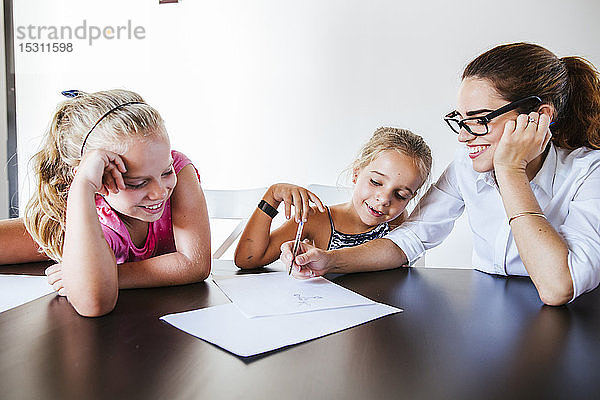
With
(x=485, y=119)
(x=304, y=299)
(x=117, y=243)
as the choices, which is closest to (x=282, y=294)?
(x=304, y=299)

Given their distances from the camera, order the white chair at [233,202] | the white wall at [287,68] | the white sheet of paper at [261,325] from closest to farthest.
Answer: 1. the white sheet of paper at [261,325]
2. the white chair at [233,202]
3. the white wall at [287,68]

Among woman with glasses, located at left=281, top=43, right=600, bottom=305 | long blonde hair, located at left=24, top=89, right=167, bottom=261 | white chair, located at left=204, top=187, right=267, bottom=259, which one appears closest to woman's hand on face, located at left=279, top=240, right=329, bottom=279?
woman with glasses, located at left=281, top=43, right=600, bottom=305

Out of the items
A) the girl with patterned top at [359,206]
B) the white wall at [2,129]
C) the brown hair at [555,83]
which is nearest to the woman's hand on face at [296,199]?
the girl with patterned top at [359,206]

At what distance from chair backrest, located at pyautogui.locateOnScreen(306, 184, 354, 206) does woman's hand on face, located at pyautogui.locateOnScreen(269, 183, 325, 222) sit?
69 cm

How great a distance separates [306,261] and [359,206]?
1.47ft

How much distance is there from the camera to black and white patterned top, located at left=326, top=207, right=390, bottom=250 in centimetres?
152

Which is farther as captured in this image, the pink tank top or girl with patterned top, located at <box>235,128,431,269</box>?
girl with patterned top, located at <box>235,128,431,269</box>

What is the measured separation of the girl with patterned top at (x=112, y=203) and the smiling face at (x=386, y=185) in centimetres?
50

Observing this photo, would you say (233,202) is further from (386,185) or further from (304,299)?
(304,299)

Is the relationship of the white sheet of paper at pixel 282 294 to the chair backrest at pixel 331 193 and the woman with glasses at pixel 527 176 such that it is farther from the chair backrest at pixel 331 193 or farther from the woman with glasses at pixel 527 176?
the chair backrest at pixel 331 193

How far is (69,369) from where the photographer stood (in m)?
0.61

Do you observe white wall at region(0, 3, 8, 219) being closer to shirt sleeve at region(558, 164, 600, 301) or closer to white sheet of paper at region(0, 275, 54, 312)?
white sheet of paper at region(0, 275, 54, 312)

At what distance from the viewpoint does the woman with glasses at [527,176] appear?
0.95 m

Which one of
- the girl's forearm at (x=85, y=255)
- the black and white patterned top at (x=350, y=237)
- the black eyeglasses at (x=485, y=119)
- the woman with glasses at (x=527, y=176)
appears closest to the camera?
the girl's forearm at (x=85, y=255)
